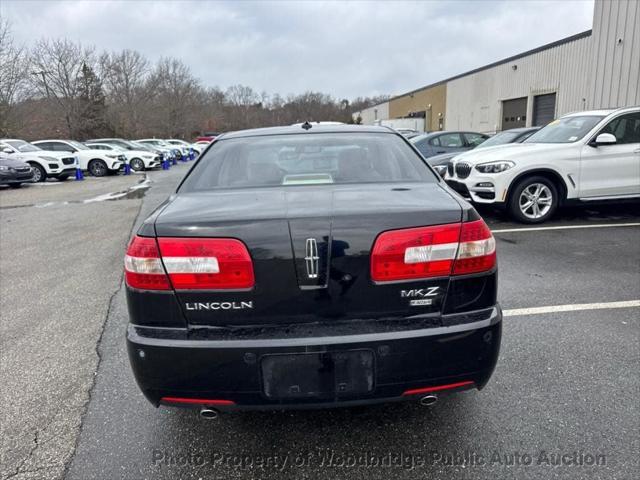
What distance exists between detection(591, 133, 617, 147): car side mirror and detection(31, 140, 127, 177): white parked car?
60.4 feet

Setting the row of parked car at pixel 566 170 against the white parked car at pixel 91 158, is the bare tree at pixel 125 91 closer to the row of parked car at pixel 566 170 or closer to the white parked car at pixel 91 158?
the white parked car at pixel 91 158

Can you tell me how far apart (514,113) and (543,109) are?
299 centimetres

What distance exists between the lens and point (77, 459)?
7.09ft

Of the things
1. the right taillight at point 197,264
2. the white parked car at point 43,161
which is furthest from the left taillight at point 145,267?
the white parked car at point 43,161

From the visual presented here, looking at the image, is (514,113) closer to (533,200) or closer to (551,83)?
(551,83)

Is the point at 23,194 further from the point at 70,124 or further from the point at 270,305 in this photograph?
the point at 70,124

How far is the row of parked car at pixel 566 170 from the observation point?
6.84m

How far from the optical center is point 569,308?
3.79 metres

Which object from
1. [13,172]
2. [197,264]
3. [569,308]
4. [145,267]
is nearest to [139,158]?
[13,172]

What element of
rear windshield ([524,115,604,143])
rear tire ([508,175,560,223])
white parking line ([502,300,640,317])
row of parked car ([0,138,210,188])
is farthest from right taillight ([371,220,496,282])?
row of parked car ([0,138,210,188])

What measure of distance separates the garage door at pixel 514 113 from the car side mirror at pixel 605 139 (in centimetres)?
1877

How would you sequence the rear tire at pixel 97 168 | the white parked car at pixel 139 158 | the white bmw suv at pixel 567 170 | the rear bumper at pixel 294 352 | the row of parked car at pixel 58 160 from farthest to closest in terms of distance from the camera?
the white parked car at pixel 139 158 → the rear tire at pixel 97 168 → the row of parked car at pixel 58 160 → the white bmw suv at pixel 567 170 → the rear bumper at pixel 294 352

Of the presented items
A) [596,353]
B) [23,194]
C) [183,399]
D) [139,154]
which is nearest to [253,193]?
[183,399]

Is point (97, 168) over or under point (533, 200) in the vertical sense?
over
